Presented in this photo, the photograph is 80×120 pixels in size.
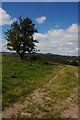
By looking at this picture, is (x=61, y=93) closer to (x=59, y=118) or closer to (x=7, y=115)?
(x=59, y=118)

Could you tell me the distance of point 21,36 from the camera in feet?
151

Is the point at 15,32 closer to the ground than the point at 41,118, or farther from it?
farther from it

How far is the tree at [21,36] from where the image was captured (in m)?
Answer: 45.5

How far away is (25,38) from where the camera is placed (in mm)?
45375

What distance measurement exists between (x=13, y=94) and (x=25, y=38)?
3555 cm

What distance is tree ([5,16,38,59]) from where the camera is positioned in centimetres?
4555

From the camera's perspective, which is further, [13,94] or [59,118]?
[13,94]

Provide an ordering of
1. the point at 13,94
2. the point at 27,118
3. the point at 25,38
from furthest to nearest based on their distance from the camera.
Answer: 1. the point at 25,38
2. the point at 13,94
3. the point at 27,118

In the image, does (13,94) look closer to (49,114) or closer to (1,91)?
(1,91)

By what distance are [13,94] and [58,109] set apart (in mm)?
3593

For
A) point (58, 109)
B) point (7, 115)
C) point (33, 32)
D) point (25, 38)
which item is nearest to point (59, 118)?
point (58, 109)

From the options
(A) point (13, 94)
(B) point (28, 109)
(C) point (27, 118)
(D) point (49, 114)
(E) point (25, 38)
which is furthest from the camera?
(E) point (25, 38)

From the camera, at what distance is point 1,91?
11.5m

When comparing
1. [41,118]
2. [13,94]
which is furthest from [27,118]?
[13,94]
